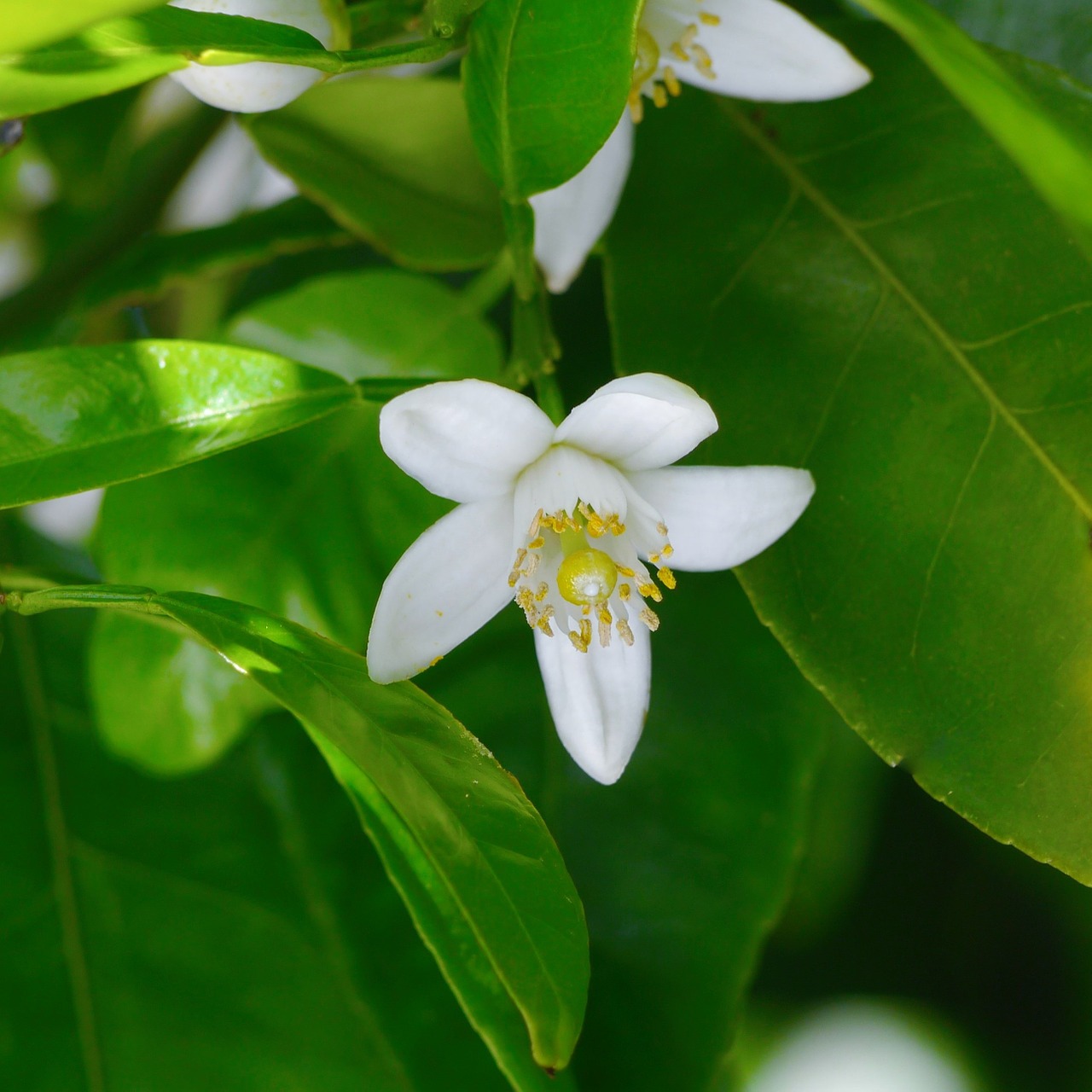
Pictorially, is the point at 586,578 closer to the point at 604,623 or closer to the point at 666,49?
the point at 604,623

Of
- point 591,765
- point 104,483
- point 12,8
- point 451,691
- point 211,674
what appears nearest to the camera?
point 12,8

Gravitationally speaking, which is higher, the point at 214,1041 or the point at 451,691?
the point at 451,691

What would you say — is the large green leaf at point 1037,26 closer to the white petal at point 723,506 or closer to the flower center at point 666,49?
the flower center at point 666,49

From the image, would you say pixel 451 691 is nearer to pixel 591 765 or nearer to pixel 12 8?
pixel 591 765

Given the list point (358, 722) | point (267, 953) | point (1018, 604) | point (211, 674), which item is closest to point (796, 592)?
point (1018, 604)

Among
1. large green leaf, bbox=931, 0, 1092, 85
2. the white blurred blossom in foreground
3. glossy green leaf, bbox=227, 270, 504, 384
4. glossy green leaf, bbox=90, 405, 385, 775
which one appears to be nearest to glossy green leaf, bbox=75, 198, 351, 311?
glossy green leaf, bbox=227, 270, 504, 384

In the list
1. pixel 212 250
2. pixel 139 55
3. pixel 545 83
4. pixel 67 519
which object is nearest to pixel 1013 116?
pixel 545 83
